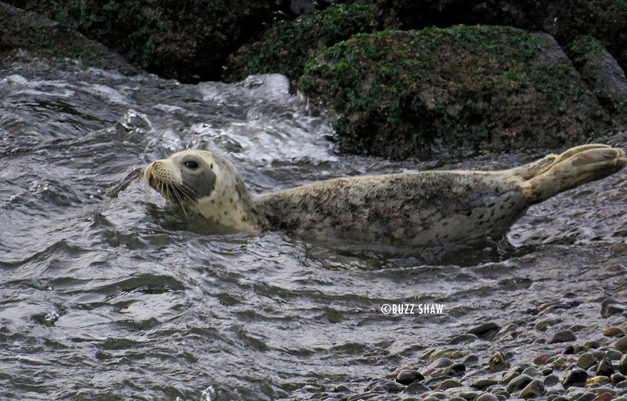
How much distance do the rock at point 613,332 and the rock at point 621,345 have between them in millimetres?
189

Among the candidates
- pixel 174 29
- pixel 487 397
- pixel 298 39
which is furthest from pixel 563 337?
pixel 174 29

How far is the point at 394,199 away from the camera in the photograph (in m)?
5.86

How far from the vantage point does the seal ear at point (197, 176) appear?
612 cm

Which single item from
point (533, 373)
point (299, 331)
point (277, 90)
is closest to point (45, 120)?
point (277, 90)

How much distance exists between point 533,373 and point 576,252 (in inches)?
77.1

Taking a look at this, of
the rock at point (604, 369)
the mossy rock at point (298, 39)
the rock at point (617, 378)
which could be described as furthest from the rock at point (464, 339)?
the mossy rock at point (298, 39)

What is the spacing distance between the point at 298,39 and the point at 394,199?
4.28m

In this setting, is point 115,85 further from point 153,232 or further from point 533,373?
point 533,373

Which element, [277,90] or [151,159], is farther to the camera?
[277,90]

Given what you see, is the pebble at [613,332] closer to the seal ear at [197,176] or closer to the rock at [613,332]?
the rock at [613,332]

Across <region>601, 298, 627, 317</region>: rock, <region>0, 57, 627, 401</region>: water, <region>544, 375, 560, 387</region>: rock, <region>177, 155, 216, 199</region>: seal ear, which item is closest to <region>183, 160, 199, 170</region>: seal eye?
<region>177, 155, 216, 199</region>: seal ear

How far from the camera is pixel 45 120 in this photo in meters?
8.21

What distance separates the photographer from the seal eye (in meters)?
6.15

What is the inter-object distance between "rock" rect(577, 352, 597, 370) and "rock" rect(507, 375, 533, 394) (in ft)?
0.87
